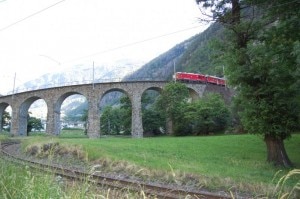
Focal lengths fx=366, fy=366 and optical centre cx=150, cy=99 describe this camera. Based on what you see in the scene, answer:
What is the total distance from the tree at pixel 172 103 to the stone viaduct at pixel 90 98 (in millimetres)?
3879

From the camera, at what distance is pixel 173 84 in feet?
154

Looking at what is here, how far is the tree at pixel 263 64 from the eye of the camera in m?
13.5

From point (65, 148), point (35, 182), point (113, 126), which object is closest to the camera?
point (35, 182)

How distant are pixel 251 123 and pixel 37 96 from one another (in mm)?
45792

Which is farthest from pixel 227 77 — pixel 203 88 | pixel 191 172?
pixel 203 88

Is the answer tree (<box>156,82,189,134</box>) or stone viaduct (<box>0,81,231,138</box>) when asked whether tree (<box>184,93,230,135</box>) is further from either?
stone viaduct (<box>0,81,231,138</box>)

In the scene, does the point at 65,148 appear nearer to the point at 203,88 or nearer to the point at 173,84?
the point at 173,84

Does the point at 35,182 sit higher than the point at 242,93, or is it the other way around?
the point at 242,93

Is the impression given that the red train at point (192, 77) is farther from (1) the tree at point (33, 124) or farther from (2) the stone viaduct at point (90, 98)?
(1) the tree at point (33, 124)

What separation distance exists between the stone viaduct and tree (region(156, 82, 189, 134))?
12.7 feet

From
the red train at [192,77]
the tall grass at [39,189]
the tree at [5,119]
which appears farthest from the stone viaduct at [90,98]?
the tall grass at [39,189]

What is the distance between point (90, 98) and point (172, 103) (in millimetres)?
12662

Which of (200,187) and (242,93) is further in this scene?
(242,93)

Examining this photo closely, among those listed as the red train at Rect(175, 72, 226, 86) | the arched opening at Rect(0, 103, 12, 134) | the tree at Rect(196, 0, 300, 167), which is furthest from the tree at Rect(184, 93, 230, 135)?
the arched opening at Rect(0, 103, 12, 134)
